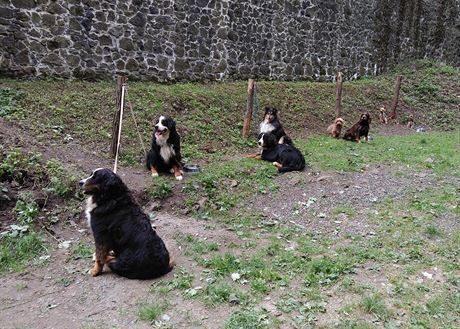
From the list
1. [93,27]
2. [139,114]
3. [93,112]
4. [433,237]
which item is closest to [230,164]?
[139,114]

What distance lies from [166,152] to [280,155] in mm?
2924

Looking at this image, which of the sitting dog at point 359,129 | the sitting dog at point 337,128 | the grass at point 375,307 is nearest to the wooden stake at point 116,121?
the grass at point 375,307

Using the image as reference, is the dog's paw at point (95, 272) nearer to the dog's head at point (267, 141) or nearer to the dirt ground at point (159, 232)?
the dirt ground at point (159, 232)

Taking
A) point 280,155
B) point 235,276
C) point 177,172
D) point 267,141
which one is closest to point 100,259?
point 235,276

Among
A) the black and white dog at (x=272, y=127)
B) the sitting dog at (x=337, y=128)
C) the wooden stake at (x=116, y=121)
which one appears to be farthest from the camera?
the sitting dog at (x=337, y=128)

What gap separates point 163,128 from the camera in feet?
26.8

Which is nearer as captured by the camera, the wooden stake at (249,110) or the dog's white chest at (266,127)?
the dog's white chest at (266,127)

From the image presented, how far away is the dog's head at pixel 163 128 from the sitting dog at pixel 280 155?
277 centimetres

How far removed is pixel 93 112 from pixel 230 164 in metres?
3.78

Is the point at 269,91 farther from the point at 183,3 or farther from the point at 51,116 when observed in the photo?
the point at 51,116

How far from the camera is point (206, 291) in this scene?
4793mm

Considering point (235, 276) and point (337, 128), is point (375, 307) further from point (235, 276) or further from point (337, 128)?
point (337, 128)

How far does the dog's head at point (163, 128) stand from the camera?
26.8 feet

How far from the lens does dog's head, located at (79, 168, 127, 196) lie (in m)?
5.02
